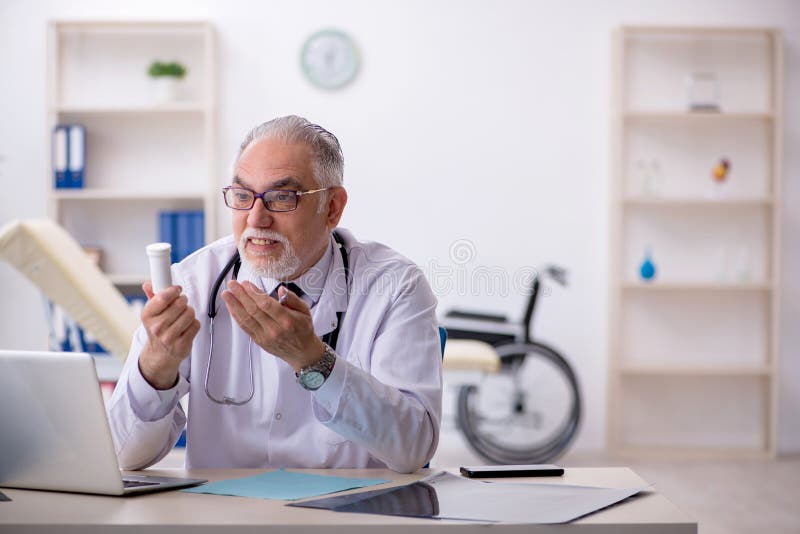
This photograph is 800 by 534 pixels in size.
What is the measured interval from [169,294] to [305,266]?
0.46 meters

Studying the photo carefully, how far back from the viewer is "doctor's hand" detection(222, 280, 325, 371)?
1417mm

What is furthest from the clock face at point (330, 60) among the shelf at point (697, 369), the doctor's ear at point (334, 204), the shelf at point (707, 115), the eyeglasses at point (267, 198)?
the eyeglasses at point (267, 198)

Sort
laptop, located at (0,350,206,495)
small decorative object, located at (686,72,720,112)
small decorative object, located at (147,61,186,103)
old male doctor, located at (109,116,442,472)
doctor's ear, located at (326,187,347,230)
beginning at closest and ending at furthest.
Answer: laptop, located at (0,350,206,495) < old male doctor, located at (109,116,442,472) < doctor's ear, located at (326,187,347,230) < small decorative object, located at (147,61,186,103) < small decorative object, located at (686,72,720,112)

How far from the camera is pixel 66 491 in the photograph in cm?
133

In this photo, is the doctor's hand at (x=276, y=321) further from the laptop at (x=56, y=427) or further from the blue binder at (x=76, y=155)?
the blue binder at (x=76, y=155)

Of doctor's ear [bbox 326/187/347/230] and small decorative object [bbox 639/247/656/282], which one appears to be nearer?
doctor's ear [bbox 326/187/347/230]

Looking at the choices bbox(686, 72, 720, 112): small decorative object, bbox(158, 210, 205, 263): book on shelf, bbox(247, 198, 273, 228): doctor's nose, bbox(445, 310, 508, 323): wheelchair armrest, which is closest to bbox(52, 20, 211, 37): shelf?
bbox(158, 210, 205, 263): book on shelf

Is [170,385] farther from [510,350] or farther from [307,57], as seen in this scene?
[307,57]

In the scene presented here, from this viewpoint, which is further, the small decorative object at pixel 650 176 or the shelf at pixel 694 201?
the small decorative object at pixel 650 176

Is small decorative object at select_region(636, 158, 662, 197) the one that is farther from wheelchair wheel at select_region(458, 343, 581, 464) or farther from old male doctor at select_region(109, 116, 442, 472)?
old male doctor at select_region(109, 116, 442, 472)

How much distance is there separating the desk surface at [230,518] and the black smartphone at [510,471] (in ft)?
0.66

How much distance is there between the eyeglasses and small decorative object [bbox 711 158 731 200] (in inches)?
137

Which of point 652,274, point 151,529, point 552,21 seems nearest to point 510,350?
point 652,274

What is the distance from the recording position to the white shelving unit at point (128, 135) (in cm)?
487
